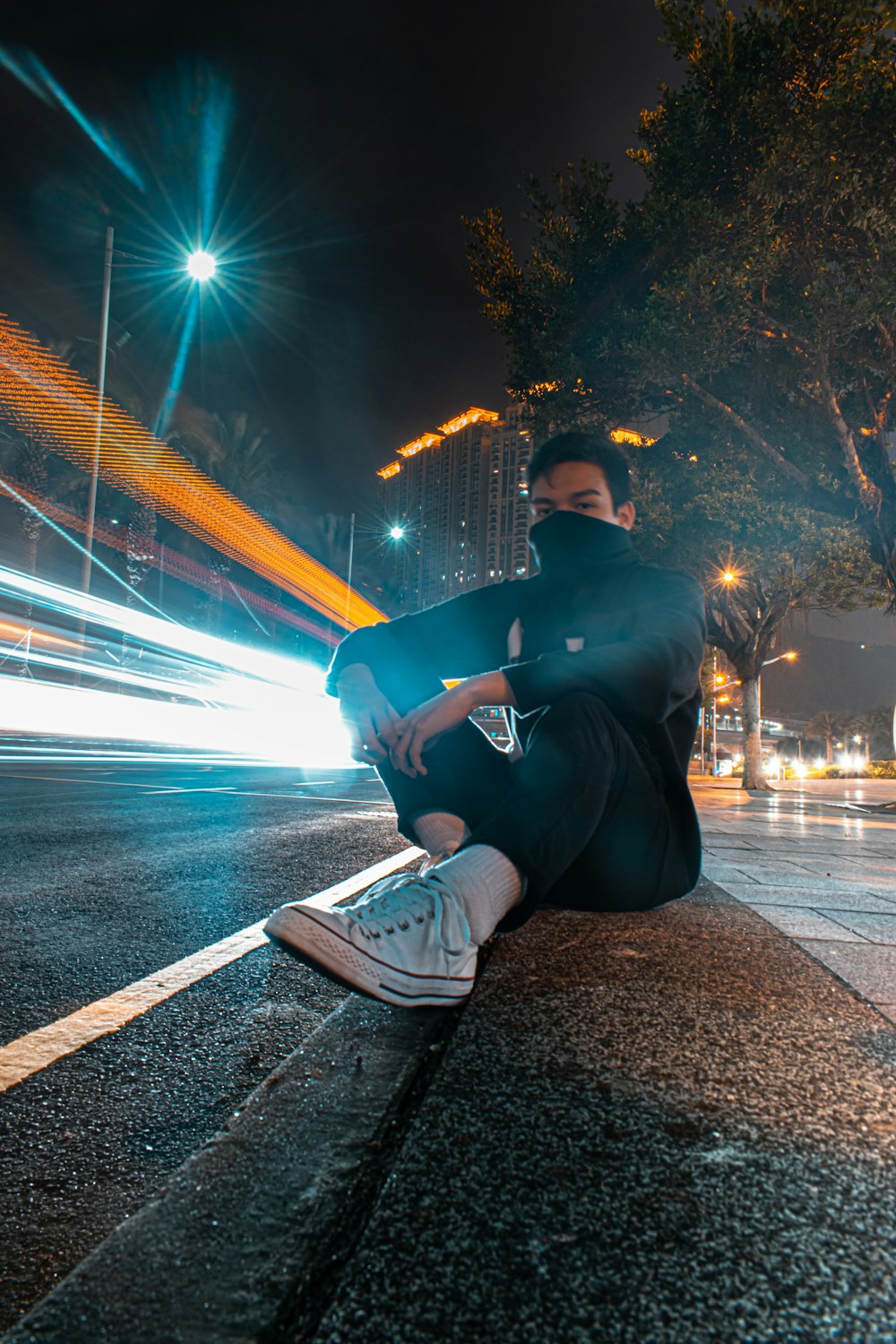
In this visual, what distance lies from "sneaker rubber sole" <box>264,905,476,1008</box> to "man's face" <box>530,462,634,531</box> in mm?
1746

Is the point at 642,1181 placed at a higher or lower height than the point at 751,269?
lower

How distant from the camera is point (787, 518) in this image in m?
16.0

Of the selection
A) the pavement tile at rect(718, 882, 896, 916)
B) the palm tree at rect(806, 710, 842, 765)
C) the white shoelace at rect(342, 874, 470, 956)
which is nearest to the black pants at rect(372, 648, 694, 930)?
the white shoelace at rect(342, 874, 470, 956)

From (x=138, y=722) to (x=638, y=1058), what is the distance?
20573 millimetres

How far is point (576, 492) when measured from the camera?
264 centimetres

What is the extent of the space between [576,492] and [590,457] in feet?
0.54

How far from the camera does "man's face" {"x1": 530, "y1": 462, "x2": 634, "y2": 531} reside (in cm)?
264

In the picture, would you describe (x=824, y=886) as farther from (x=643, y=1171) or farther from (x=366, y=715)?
(x=643, y=1171)

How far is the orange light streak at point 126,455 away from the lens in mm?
21500

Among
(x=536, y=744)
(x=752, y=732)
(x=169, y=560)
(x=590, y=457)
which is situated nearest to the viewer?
(x=536, y=744)

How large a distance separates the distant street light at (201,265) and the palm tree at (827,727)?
104043mm

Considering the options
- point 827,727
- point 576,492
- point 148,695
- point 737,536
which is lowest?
point 576,492

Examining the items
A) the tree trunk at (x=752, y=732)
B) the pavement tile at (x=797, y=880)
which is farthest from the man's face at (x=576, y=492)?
the tree trunk at (x=752, y=732)

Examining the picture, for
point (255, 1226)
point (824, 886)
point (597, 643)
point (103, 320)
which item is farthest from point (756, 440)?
point (103, 320)
